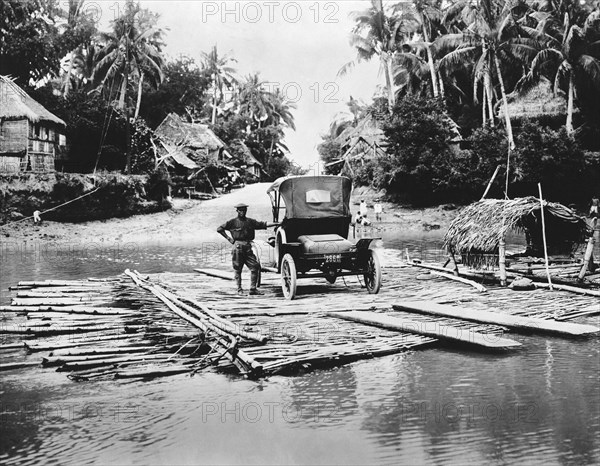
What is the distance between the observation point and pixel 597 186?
105 ft

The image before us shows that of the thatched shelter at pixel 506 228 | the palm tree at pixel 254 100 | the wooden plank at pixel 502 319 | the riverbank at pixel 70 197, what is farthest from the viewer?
the palm tree at pixel 254 100

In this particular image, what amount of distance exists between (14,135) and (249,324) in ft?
82.5

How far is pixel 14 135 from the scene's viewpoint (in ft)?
97.5

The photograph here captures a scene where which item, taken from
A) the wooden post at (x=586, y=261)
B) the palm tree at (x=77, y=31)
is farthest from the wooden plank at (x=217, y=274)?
the palm tree at (x=77, y=31)

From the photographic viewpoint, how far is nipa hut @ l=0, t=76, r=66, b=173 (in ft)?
96.7

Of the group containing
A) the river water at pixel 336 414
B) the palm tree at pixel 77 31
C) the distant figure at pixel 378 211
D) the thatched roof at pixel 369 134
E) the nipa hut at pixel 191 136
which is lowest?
the river water at pixel 336 414

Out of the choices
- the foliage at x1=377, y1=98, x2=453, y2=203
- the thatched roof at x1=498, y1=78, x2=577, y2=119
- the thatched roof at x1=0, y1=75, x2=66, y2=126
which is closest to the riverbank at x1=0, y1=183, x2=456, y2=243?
the foliage at x1=377, y1=98, x2=453, y2=203

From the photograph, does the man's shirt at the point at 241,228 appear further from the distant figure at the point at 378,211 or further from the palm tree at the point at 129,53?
the palm tree at the point at 129,53

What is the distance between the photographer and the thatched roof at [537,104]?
35.3 meters

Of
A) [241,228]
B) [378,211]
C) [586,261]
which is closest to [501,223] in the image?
[586,261]

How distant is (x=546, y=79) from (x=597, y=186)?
808 centimetres

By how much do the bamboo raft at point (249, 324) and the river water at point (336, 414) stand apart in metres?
0.25

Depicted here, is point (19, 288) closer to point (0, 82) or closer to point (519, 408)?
point (519, 408)

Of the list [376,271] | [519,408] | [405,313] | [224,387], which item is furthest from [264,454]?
[376,271]
